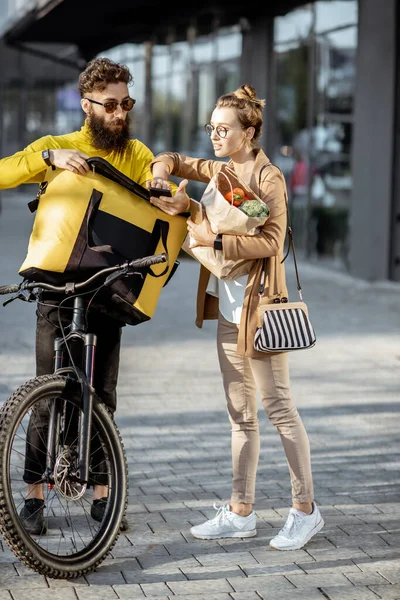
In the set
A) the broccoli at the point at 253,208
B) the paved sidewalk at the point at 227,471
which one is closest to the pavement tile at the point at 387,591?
the paved sidewalk at the point at 227,471

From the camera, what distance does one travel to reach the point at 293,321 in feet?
15.3

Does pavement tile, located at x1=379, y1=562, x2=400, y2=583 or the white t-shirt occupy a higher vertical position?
the white t-shirt

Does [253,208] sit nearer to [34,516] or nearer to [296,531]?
[296,531]

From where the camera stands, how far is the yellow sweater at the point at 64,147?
177 inches

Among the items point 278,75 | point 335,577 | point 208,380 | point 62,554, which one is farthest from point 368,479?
point 278,75

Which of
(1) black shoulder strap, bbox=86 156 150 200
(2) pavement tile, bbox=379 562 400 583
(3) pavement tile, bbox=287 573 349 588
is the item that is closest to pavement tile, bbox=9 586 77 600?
(3) pavement tile, bbox=287 573 349 588

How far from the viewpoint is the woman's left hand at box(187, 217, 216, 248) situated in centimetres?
451

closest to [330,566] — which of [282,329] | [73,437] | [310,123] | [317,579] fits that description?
[317,579]

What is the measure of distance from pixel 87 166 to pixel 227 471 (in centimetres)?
212

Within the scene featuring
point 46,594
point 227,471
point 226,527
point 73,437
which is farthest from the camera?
point 227,471

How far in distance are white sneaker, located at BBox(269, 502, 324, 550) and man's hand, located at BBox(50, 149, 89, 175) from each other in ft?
5.30

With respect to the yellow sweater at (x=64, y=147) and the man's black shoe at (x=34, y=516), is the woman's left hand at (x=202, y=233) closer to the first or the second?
the yellow sweater at (x=64, y=147)

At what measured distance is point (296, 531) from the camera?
4.76 metres

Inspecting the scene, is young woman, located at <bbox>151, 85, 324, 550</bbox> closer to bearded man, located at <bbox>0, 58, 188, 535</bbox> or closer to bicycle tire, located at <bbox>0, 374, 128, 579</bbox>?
bearded man, located at <bbox>0, 58, 188, 535</bbox>
